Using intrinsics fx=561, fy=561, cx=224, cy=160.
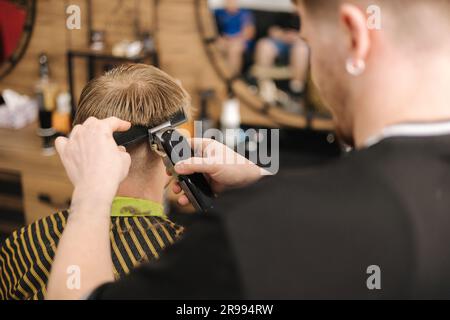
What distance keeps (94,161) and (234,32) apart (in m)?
3.00

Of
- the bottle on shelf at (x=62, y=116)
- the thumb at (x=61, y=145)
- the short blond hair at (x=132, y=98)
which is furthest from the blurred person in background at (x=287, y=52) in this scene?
the thumb at (x=61, y=145)

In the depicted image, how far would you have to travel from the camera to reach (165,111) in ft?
5.29

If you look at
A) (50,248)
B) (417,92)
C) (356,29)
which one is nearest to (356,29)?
(356,29)

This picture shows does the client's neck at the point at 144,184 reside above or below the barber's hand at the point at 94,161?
below

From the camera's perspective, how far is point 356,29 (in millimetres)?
786

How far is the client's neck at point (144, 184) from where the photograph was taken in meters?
1.60

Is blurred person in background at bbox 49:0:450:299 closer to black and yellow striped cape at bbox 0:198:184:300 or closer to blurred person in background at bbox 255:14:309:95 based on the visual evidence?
black and yellow striped cape at bbox 0:198:184:300

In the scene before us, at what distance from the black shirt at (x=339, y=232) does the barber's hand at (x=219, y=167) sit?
550mm

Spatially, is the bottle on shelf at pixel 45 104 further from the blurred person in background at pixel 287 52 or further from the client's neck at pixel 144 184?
the client's neck at pixel 144 184

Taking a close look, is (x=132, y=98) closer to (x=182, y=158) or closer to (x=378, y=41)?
(x=182, y=158)

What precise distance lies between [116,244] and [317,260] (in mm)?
904
